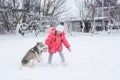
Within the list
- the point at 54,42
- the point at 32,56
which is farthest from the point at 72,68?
the point at 32,56

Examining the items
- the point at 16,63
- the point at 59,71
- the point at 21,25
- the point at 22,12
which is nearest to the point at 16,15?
the point at 22,12

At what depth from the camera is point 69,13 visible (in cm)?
3369

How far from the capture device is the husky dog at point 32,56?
816 cm

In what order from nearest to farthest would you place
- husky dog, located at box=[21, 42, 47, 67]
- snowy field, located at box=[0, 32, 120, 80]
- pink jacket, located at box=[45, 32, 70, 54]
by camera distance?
1. snowy field, located at box=[0, 32, 120, 80]
2. husky dog, located at box=[21, 42, 47, 67]
3. pink jacket, located at box=[45, 32, 70, 54]

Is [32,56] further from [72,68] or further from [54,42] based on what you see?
[72,68]

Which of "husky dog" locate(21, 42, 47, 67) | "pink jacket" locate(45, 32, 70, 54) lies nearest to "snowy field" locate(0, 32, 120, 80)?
"husky dog" locate(21, 42, 47, 67)

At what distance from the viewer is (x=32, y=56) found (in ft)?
27.4

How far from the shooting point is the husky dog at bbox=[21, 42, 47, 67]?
26.8 feet

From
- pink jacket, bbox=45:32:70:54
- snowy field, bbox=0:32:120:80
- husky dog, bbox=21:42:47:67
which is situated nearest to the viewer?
snowy field, bbox=0:32:120:80

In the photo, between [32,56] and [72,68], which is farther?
[32,56]

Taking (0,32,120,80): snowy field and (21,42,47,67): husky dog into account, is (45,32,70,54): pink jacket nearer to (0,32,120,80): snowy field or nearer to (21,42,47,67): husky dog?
(21,42,47,67): husky dog

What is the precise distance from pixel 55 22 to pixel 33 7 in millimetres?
2917

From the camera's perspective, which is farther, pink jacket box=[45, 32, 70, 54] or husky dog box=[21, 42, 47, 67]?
pink jacket box=[45, 32, 70, 54]

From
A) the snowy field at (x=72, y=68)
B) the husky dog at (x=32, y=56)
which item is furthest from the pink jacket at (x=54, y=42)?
the snowy field at (x=72, y=68)
